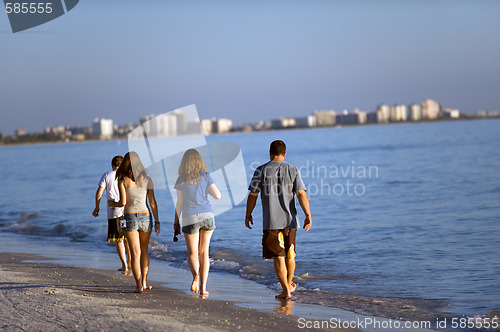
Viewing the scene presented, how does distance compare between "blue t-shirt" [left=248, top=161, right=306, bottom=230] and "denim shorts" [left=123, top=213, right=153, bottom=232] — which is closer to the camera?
"blue t-shirt" [left=248, top=161, right=306, bottom=230]

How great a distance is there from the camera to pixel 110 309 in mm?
6590

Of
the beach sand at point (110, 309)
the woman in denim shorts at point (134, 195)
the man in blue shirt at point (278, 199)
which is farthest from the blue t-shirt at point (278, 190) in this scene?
the woman in denim shorts at point (134, 195)

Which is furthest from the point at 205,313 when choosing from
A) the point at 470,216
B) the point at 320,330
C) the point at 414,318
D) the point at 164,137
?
the point at 470,216

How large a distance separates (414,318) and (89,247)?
8307 millimetres

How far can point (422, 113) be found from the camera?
649 feet

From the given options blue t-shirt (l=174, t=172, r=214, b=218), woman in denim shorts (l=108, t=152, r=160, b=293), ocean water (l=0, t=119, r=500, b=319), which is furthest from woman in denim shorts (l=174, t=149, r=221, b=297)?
ocean water (l=0, t=119, r=500, b=319)

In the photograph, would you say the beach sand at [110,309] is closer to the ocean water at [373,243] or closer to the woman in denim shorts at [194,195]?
the woman in denim shorts at [194,195]

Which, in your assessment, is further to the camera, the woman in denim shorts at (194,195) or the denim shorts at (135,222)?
the denim shorts at (135,222)

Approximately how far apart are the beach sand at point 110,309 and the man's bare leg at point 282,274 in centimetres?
65

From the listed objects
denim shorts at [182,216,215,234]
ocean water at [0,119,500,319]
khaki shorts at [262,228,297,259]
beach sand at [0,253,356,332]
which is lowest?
ocean water at [0,119,500,319]

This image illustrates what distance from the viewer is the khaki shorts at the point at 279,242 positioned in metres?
7.23

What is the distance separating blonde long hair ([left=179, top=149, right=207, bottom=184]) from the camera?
729cm

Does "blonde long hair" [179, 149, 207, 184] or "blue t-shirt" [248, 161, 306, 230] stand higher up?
"blonde long hair" [179, 149, 207, 184]

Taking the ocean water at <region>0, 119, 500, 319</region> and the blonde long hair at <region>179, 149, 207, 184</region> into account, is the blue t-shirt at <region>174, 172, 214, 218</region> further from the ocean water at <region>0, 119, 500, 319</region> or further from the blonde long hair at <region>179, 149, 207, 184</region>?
the ocean water at <region>0, 119, 500, 319</region>
